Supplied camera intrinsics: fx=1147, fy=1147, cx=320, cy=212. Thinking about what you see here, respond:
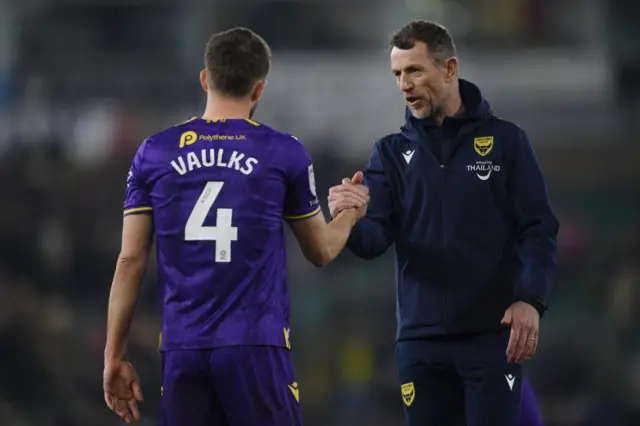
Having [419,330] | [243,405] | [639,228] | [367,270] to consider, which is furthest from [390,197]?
[639,228]

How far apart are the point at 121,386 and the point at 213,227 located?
0.63 meters

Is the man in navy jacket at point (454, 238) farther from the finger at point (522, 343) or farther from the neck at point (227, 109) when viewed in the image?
the neck at point (227, 109)

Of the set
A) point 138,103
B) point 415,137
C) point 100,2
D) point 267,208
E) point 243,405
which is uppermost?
point 100,2

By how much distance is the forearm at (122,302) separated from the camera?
12.2 ft

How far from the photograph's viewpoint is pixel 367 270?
10203 mm

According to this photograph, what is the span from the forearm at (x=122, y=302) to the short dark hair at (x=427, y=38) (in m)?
1.45

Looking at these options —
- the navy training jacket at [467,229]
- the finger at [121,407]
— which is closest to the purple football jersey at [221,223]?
the finger at [121,407]

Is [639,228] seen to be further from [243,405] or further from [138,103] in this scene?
[243,405]

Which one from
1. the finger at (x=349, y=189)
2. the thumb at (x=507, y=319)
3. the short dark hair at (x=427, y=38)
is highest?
the short dark hair at (x=427, y=38)

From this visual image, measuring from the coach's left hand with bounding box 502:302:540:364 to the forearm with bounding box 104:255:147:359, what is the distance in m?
1.35

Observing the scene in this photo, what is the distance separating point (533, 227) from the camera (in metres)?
4.34

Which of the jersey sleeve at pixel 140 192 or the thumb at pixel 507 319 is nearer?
the jersey sleeve at pixel 140 192

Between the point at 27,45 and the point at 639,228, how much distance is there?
5.93 metres

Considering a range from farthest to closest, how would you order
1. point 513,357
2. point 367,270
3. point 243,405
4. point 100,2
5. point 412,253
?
point 100,2 → point 367,270 → point 412,253 → point 513,357 → point 243,405
